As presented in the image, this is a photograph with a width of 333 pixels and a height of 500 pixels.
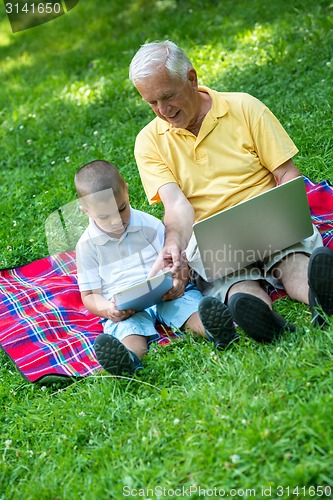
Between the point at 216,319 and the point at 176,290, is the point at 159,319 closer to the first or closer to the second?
the point at 176,290

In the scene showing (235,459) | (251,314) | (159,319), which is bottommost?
(159,319)

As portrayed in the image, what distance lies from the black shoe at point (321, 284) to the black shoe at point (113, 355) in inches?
33.2

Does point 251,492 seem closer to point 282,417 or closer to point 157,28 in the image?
point 282,417

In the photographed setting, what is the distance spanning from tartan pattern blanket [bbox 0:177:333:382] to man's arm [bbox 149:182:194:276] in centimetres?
37

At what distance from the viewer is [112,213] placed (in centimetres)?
388

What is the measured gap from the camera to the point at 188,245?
158 inches

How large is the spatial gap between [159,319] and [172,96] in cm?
115

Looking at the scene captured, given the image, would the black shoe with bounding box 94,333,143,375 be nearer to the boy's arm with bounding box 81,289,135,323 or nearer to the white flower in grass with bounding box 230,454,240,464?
the boy's arm with bounding box 81,289,135,323

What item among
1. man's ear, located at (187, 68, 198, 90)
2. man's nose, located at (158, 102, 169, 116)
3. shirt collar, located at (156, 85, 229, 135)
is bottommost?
shirt collar, located at (156, 85, 229, 135)

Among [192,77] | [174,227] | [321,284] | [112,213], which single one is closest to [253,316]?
[321,284]

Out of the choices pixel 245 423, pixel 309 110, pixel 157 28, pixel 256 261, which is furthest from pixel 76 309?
pixel 157 28

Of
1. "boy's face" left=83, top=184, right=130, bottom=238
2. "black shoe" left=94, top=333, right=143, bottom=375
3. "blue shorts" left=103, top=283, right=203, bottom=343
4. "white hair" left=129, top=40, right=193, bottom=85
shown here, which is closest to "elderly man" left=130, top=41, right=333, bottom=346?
"white hair" left=129, top=40, right=193, bottom=85

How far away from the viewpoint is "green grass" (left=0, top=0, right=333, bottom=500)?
271 centimetres

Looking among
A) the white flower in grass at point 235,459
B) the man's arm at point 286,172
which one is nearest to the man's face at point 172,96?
the man's arm at point 286,172
